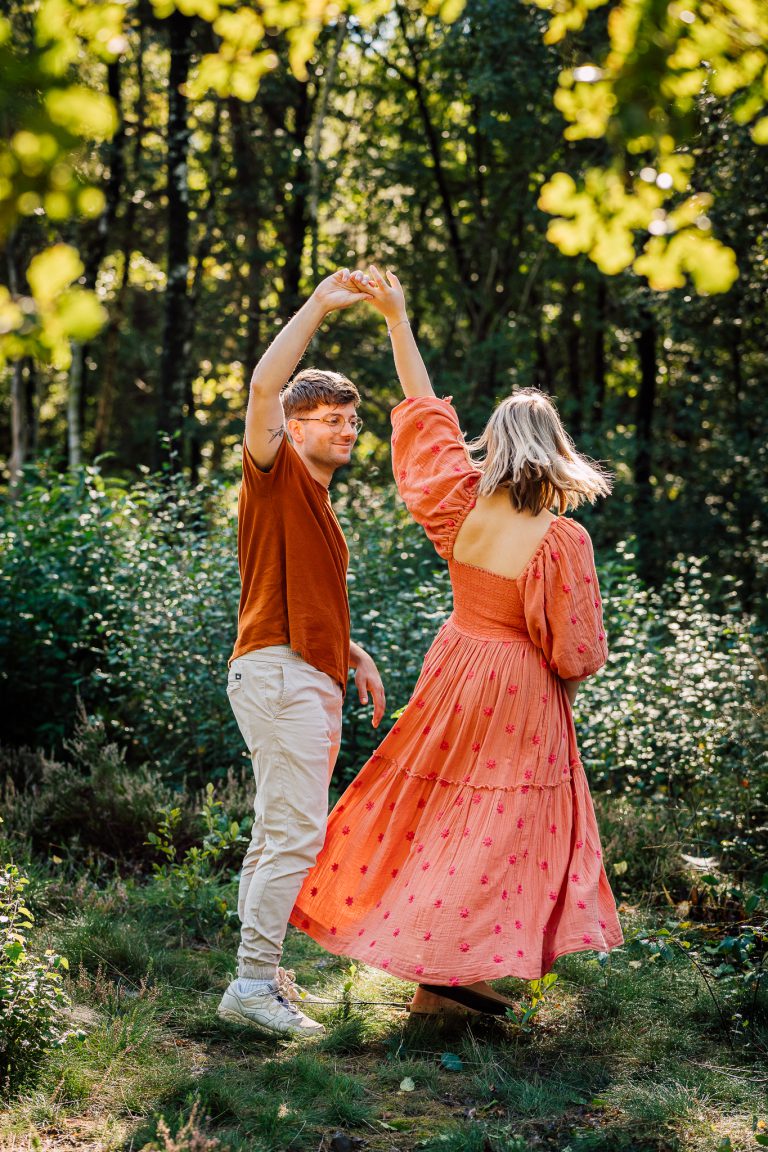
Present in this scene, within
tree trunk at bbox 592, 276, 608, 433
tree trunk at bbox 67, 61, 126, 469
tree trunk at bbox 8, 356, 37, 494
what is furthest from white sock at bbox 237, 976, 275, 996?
tree trunk at bbox 8, 356, 37, 494

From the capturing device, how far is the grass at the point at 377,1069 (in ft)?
9.09

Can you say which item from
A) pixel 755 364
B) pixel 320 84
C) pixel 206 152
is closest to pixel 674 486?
pixel 755 364

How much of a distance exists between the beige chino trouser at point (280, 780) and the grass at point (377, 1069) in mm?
325

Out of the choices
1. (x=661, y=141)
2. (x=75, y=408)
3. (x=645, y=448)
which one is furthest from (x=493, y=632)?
(x=75, y=408)

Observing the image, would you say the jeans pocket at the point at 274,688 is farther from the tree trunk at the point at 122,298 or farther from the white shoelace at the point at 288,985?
the tree trunk at the point at 122,298

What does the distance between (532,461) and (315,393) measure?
2.37 ft

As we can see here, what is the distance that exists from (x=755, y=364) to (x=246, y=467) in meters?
11.7

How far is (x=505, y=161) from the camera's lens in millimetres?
15500

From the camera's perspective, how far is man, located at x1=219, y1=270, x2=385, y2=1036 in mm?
3352

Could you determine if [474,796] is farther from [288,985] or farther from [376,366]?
[376,366]

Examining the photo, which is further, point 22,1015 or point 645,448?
point 645,448

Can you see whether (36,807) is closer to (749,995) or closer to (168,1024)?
(168,1024)

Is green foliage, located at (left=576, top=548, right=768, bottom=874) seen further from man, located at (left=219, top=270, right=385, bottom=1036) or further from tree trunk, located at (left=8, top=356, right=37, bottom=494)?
tree trunk, located at (left=8, top=356, right=37, bottom=494)

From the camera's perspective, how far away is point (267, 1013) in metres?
3.35
